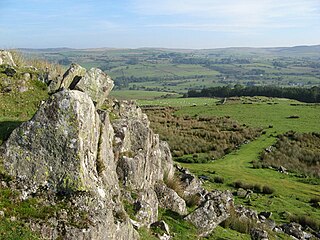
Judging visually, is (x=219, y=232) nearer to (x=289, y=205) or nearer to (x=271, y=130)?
(x=289, y=205)

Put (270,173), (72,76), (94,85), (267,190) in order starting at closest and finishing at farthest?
(94,85) < (72,76) < (267,190) < (270,173)

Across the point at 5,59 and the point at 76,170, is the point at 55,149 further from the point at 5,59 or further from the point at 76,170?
the point at 5,59

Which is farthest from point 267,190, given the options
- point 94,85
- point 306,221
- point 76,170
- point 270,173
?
point 76,170

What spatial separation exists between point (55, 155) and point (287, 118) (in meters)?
57.6

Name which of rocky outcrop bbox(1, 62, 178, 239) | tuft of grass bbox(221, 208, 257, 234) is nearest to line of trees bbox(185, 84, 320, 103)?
tuft of grass bbox(221, 208, 257, 234)

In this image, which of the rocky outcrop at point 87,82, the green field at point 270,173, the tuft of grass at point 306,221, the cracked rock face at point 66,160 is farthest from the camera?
the green field at point 270,173

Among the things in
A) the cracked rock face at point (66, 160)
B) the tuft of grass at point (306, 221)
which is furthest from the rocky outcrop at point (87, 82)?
the tuft of grass at point (306, 221)

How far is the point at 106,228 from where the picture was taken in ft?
39.9

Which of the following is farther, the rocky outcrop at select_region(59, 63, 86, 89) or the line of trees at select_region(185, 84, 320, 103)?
the line of trees at select_region(185, 84, 320, 103)

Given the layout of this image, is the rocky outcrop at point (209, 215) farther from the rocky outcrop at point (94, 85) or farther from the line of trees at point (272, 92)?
the line of trees at point (272, 92)

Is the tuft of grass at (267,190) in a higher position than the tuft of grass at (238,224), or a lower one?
lower

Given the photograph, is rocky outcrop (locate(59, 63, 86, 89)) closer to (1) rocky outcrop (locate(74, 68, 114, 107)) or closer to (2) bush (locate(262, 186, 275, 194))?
(1) rocky outcrop (locate(74, 68, 114, 107))

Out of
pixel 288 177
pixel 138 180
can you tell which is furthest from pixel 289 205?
pixel 138 180

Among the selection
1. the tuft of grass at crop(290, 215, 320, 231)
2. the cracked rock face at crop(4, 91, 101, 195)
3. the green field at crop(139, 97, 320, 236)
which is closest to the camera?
the cracked rock face at crop(4, 91, 101, 195)
